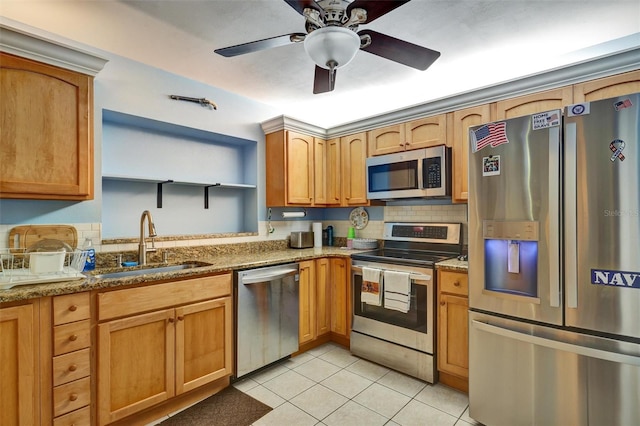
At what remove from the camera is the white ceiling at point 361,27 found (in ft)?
6.03

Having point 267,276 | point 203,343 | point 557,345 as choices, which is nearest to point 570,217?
point 557,345

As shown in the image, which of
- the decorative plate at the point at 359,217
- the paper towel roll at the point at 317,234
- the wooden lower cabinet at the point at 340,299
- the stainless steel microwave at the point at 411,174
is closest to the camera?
the stainless steel microwave at the point at 411,174

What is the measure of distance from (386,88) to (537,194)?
6.07 ft

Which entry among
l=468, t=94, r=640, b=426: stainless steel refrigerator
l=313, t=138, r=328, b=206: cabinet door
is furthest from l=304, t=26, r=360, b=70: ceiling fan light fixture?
l=313, t=138, r=328, b=206: cabinet door

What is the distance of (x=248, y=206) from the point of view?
11.1 feet

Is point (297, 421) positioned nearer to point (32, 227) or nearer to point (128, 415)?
point (128, 415)

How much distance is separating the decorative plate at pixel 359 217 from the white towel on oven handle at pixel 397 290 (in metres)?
1.03

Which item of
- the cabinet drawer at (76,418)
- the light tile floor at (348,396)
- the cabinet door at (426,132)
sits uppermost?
the cabinet door at (426,132)

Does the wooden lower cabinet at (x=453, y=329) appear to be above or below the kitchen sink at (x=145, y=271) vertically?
below

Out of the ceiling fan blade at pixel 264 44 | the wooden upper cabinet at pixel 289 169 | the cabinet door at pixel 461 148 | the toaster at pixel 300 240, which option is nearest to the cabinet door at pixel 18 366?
the ceiling fan blade at pixel 264 44

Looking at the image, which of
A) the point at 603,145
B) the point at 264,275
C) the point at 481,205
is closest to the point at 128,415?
the point at 264,275

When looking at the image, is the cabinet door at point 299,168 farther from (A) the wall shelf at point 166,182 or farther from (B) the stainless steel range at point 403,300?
(B) the stainless steel range at point 403,300

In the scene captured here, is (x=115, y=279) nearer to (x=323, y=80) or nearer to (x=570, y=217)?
(x=323, y=80)

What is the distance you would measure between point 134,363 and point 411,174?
2.46 meters
